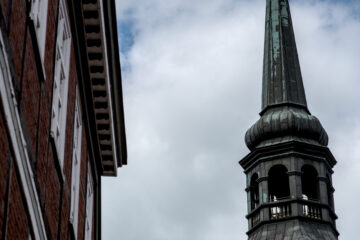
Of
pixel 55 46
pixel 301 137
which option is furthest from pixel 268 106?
pixel 55 46

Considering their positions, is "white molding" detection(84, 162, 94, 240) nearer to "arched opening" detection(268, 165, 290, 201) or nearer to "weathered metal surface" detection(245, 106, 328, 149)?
"arched opening" detection(268, 165, 290, 201)

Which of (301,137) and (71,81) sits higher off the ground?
(301,137)

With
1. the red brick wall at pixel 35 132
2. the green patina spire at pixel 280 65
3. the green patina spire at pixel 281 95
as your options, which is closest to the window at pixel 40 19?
the red brick wall at pixel 35 132

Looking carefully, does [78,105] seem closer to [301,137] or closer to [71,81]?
[71,81]

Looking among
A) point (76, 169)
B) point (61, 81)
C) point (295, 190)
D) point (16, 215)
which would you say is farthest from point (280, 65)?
point (16, 215)

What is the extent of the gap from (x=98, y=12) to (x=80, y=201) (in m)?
3.06

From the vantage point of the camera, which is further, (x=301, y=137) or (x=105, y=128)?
(x=301, y=137)

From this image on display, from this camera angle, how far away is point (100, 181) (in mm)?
20969

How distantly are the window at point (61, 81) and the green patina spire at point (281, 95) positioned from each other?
Result: 31.6 m

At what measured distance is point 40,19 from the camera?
39.2 feet

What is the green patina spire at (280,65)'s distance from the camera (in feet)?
156

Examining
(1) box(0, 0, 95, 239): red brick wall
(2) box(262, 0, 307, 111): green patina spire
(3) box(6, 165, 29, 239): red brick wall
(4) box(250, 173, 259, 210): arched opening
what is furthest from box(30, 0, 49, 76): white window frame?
(2) box(262, 0, 307, 111): green patina spire

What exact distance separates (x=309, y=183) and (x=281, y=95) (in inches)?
170

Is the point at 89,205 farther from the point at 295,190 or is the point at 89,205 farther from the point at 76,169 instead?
the point at 295,190
